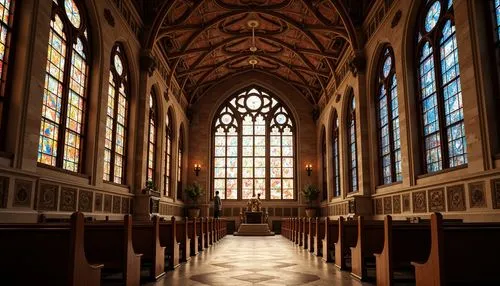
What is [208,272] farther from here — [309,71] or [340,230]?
[309,71]

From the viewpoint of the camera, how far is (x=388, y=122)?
44.9ft

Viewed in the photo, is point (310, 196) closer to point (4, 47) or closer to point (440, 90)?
point (440, 90)

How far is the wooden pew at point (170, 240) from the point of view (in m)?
7.25

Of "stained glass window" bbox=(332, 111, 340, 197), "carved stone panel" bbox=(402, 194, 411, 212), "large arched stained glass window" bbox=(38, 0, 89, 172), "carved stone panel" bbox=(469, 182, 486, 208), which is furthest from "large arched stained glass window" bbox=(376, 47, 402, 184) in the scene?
"large arched stained glass window" bbox=(38, 0, 89, 172)

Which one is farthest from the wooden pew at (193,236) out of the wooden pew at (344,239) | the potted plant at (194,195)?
the potted plant at (194,195)

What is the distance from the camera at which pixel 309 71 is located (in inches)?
855

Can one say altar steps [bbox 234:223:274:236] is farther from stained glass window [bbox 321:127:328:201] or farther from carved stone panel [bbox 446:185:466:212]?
carved stone panel [bbox 446:185:466:212]

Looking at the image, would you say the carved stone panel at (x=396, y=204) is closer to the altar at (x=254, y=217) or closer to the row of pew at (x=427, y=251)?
the row of pew at (x=427, y=251)

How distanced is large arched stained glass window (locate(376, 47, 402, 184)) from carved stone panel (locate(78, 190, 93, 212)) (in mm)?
9941

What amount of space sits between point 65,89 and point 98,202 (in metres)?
3.54

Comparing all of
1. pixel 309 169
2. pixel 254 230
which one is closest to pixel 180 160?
pixel 254 230

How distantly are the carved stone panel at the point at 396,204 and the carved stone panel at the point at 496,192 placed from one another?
459 centimetres

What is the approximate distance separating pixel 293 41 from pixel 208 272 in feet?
52.4

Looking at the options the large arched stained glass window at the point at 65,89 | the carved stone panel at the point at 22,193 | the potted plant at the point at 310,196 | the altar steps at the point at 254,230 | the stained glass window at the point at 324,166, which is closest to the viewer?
the carved stone panel at the point at 22,193
